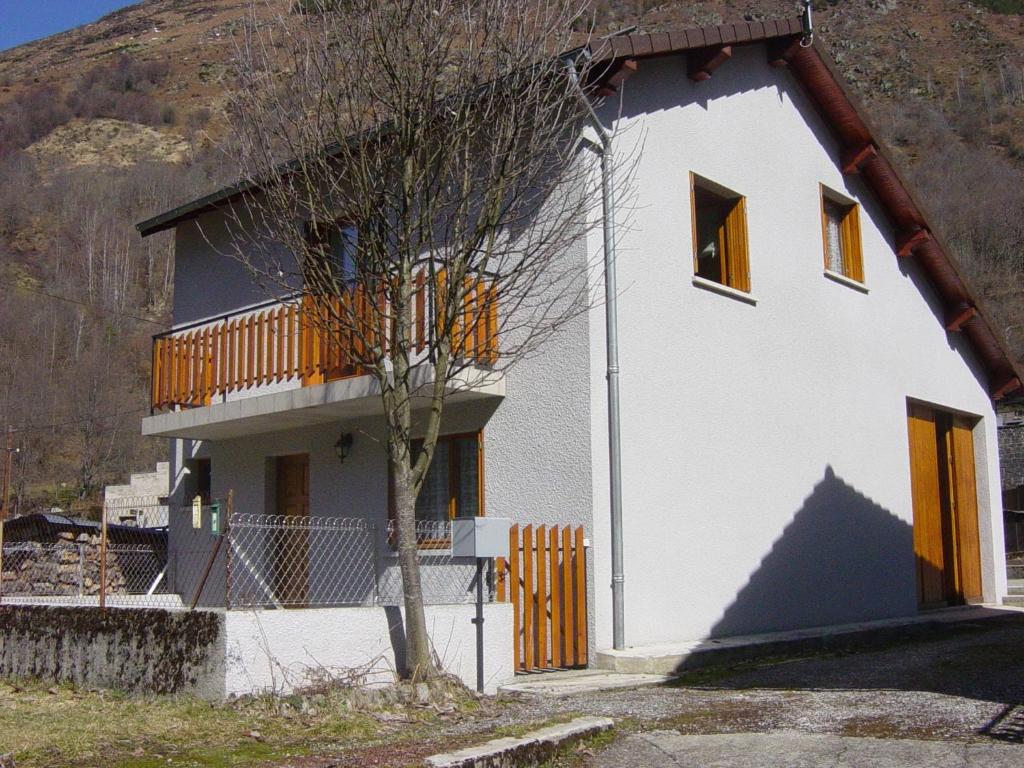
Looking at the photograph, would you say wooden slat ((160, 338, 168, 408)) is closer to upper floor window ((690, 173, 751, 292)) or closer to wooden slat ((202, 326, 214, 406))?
wooden slat ((202, 326, 214, 406))

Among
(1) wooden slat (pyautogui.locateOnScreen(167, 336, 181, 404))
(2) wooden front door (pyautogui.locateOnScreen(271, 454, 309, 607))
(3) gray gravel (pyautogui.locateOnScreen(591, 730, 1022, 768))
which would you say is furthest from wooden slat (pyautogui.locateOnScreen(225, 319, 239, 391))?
(3) gray gravel (pyautogui.locateOnScreen(591, 730, 1022, 768))

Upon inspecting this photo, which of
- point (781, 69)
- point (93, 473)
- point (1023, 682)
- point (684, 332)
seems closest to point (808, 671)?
point (1023, 682)

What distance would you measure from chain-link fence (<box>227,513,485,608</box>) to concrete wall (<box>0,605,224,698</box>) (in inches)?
68.5

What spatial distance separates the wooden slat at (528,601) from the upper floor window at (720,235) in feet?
14.5

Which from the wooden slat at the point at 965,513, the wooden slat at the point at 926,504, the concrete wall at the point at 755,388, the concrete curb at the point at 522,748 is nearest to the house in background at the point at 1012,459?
the wooden slat at the point at 965,513

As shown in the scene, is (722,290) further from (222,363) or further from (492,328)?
(222,363)

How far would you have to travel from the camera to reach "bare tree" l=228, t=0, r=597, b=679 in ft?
30.7

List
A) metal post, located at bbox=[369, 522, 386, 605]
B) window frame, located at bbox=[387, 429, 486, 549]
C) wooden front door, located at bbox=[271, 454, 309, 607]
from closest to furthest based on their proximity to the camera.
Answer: window frame, located at bbox=[387, 429, 486, 549] → metal post, located at bbox=[369, 522, 386, 605] → wooden front door, located at bbox=[271, 454, 309, 607]

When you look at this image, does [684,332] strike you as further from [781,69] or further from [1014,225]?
[1014,225]

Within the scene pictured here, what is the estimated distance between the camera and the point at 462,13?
9.91 m

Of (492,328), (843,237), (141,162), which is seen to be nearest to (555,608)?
→ (492,328)

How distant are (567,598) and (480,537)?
80.4 inches

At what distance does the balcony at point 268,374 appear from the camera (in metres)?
12.1

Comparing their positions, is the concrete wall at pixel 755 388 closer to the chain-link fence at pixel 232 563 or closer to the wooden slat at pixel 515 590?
the wooden slat at pixel 515 590
